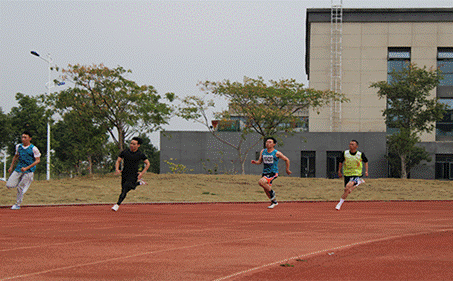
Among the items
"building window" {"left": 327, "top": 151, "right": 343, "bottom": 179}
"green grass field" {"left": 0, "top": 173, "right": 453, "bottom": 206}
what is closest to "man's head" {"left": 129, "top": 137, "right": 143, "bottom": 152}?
"green grass field" {"left": 0, "top": 173, "right": 453, "bottom": 206}

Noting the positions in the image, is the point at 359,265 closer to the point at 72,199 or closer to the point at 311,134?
the point at 72,199

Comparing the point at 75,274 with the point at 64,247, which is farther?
the point at 64,247

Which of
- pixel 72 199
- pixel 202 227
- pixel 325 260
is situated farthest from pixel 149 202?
pixel 325 260

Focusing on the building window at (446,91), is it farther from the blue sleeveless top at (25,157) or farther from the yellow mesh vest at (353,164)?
the blue sleeveless top at (25,157)

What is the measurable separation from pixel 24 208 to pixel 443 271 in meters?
11.9

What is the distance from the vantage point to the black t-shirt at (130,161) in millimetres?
12664

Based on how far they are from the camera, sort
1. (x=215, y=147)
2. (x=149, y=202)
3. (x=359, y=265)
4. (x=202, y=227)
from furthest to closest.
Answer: (x=215, y=147), (x=149, y=202), (x=202, y=227), (x=359, y=265)

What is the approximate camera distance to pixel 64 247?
6.91m

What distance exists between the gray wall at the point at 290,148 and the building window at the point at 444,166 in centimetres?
585

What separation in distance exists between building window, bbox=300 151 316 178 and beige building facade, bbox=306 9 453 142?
274 inches

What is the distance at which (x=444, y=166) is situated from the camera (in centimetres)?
4869

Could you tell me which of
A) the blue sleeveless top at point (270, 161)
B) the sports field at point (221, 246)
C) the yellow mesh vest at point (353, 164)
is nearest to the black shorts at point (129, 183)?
the sports field at point (221, 246)

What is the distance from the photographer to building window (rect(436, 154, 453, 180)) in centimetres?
4850

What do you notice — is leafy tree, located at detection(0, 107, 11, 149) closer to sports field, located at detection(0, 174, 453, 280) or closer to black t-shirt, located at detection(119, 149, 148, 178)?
sports field, located at detection(0, 174, 453, 280)
